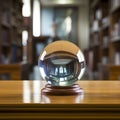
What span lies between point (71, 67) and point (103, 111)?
0.18 metres

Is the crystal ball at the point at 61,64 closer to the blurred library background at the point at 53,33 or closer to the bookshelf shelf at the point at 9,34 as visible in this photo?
the blurred library background at the point at 53,33

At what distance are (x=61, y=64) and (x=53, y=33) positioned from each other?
7.78 m

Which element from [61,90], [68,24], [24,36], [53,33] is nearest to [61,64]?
[61,90]

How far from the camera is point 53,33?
27.8 feet

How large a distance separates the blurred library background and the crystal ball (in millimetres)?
991

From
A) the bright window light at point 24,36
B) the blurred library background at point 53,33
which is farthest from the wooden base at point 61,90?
the bright window light at point 24,36

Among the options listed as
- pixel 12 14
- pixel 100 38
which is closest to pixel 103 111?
pixel 12 14

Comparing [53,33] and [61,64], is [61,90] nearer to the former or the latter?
[61,64]

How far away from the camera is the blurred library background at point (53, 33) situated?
2425 millimetres

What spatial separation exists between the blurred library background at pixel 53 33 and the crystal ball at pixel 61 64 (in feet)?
3.25

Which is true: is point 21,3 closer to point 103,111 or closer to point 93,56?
point 103,111

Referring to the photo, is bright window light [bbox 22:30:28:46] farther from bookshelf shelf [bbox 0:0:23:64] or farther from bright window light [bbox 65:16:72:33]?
bright window light [bbox 65:16:72:33]

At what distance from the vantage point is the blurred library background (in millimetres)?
2425

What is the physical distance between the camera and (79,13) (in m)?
9.16
